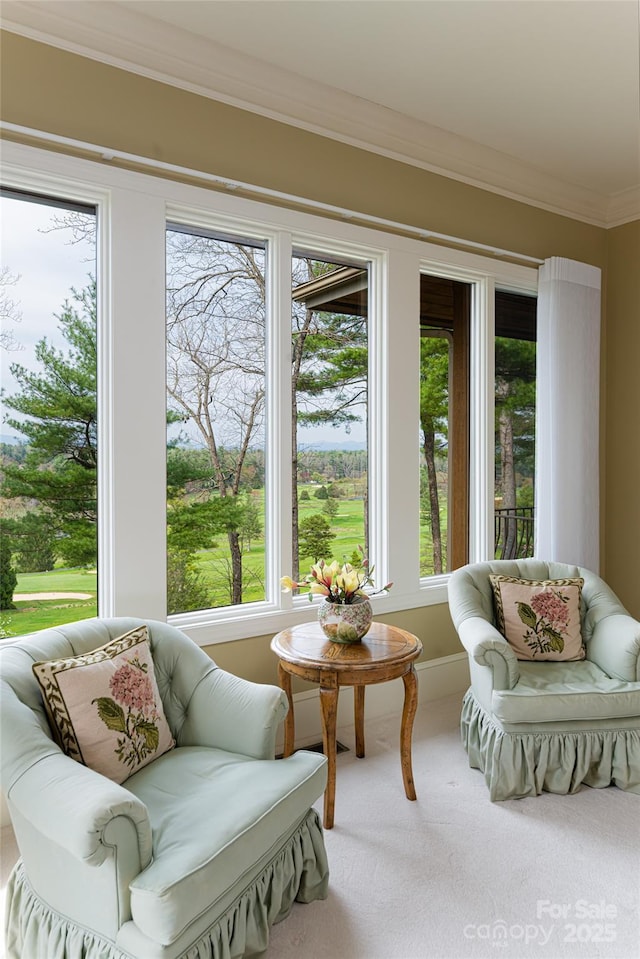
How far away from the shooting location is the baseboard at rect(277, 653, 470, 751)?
9.32ft

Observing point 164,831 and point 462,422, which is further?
point 462,422

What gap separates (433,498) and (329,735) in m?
1.64

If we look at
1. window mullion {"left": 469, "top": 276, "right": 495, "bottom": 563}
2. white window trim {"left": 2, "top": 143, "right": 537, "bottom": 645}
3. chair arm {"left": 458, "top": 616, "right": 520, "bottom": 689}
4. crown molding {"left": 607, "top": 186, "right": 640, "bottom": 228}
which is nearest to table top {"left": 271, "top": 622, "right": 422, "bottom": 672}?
chair arm {"left": 458, "top": 616, "right": 520, "bottom": 689}

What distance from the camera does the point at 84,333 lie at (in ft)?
7.94

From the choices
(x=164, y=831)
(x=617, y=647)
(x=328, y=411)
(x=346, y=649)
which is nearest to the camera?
(x=164, y=831)

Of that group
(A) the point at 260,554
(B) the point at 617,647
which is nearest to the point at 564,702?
(B) the point at 617,647

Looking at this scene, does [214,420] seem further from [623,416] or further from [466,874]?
[623,416]

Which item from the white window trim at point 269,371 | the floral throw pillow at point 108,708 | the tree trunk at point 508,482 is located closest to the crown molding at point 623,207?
the white window trim at point 269,371

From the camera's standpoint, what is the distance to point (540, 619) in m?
2.75

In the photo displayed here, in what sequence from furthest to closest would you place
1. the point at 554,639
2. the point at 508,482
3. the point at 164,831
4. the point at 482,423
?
the point at 508,482, the point at 482,423, the point at 554,639, the point at 164,831

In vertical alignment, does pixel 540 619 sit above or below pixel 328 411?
below

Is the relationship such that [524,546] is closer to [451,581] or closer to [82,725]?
[451,581]

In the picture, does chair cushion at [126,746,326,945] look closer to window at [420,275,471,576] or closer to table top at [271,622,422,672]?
table top at [271,622,422,672]

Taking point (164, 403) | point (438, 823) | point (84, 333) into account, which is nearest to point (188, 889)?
point (438, 823)
